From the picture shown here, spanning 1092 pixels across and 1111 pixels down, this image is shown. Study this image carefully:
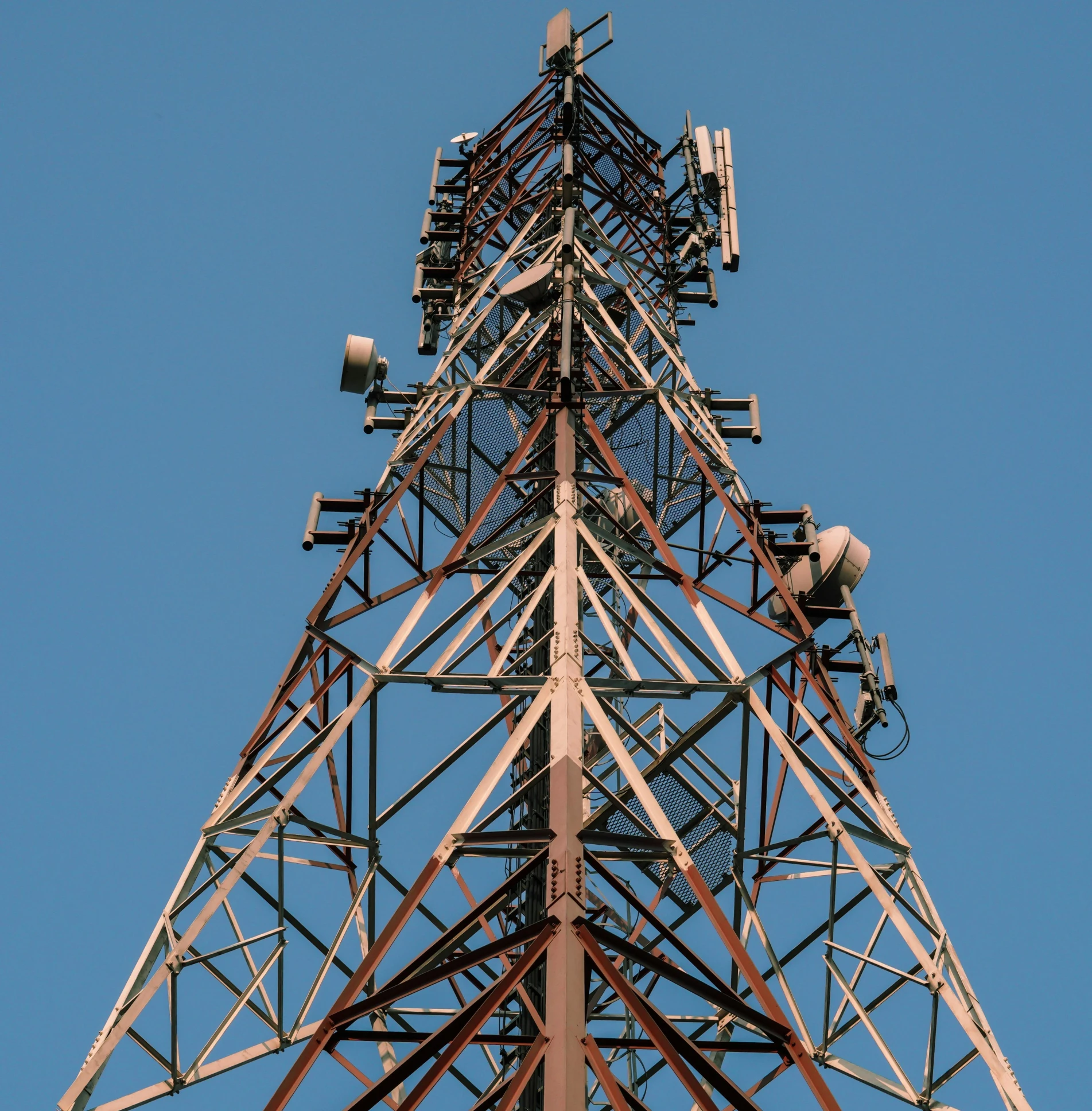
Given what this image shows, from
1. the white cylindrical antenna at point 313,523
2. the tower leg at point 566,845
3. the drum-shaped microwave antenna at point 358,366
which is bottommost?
the tower leg at point 566,845

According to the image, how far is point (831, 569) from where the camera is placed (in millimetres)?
20750

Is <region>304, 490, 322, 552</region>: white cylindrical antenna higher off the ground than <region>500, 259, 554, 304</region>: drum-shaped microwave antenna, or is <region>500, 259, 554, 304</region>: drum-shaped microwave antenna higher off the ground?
<region>500, 259, 554, 304</region>: drum-shaped microwave antenna

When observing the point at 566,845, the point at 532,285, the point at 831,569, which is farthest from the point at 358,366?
the point at 566,845

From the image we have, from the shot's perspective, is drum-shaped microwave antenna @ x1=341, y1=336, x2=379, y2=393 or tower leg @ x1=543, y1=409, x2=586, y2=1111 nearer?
tower leg @ x1=543, y1=409, x2=586, y2=1111

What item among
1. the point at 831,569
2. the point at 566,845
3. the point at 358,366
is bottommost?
the point at 566,845

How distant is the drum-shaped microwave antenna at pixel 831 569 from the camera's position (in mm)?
20766

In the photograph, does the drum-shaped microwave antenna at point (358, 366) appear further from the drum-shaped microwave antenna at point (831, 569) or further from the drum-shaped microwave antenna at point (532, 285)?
the drum-shaped microwave antenna at point (831, 569)

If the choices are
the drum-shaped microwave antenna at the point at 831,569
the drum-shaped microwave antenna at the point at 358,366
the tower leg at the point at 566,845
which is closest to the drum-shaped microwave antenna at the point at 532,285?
the drum-shaped microwave antenna at the point at 358,366

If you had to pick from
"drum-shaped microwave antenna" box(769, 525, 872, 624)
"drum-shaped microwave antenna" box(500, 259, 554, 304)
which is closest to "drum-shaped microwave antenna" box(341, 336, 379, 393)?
"drum-shaped microwave antenna" box(500, 259, 554, 304)

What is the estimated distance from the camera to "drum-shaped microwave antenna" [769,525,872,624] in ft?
68.1

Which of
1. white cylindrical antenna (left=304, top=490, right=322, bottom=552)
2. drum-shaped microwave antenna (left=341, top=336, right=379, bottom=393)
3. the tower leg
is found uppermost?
drum-shaped microwave antenna (left=341, top=336, right=379, bottom=393)

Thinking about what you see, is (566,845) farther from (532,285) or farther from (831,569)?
(532,285)

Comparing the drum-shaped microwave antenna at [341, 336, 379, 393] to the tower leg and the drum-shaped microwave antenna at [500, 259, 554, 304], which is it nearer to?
the drum-shaped microwave antenna at [500, 259, 554, 304]

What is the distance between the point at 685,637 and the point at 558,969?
189 inches
